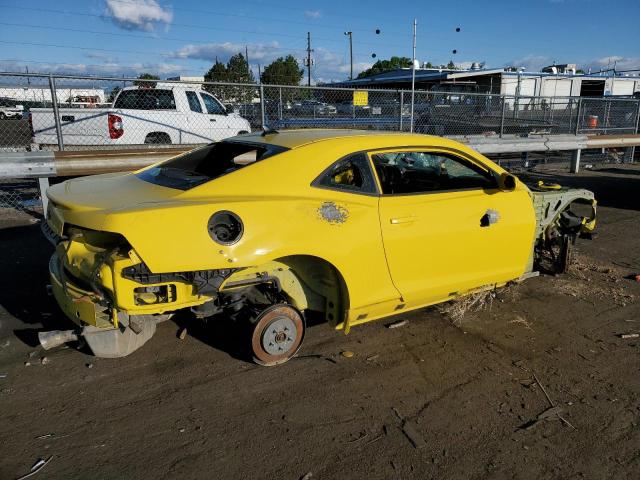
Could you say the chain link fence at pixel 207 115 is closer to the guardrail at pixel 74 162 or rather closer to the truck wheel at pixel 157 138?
the truck wheel at pixel 157 138

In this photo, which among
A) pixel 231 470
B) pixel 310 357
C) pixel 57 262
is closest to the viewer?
pixel 231 470

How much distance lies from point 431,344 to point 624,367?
1389 millimetres

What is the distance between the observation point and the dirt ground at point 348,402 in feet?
8.87

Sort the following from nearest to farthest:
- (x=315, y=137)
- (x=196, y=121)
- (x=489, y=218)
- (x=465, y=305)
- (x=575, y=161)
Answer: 1. (x=315, y=137)
2. (x=489, y=218)
3. (x=465, y=305)
4. (x=196, y=121)
5. (x=575, y=161)

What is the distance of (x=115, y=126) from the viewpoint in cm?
1041

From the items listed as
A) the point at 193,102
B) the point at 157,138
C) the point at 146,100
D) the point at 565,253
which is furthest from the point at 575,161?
the point at 146,100

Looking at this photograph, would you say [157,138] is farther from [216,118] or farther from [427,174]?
[427,174]

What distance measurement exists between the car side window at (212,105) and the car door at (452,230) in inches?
327

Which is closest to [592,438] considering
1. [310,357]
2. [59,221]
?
[310,357]

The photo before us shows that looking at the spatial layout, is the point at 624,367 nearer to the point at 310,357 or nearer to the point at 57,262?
the point at 310,357

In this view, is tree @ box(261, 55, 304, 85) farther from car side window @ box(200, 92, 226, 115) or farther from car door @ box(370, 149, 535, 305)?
car door @ box(370, 149, 535, 305)

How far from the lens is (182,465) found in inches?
105

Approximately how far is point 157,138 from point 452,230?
349 inches

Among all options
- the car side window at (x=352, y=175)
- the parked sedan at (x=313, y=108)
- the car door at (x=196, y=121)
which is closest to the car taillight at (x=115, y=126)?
the car door at (x=196, y=121)
